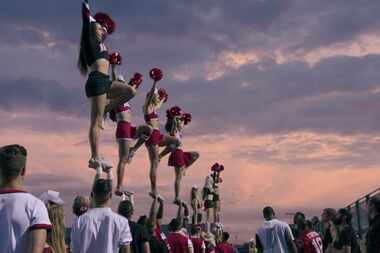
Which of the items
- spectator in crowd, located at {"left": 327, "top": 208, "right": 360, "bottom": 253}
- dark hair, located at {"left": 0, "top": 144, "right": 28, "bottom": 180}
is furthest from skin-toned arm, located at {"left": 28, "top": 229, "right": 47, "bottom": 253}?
spectator in crowd, located at {"left": 327, "top": 208, "right": 360, "bottom": 253}

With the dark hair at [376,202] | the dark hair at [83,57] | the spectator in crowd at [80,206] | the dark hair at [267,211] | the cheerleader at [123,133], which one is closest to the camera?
the spectator in crowd at [80,206]

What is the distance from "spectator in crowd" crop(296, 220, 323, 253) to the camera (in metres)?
12.0

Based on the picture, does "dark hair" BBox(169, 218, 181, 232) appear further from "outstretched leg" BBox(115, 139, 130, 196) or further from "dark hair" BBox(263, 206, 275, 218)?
"dark hair" BBox(263, 206, 275, 218)

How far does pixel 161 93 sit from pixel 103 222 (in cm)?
1048

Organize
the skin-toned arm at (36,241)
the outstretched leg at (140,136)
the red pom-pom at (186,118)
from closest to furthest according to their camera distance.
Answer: the skin-toned arm at (36,241) → the outstretched leg at (140,136) → the red pom-pom at (186,118)

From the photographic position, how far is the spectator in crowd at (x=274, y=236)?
11.4 m

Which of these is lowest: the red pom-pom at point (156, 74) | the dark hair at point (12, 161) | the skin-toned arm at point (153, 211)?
the dark hair at point (12, 161)

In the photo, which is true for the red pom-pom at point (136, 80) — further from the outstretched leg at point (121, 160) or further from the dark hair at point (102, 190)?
the dark hair at point (102, 190)

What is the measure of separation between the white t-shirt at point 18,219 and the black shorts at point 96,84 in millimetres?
6070

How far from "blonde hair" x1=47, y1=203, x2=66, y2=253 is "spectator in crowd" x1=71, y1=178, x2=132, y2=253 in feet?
3.26

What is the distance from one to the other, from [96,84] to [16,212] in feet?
20.4

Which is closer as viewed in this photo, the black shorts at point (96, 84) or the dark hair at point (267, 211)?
the black shorts at point (96, 84)

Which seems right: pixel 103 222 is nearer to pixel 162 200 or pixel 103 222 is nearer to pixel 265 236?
pixel 265 236

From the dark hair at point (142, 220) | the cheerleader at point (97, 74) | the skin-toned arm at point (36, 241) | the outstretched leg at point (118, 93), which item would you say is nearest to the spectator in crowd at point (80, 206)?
the dark hair at point (142, 220)
